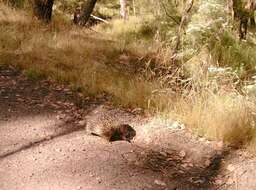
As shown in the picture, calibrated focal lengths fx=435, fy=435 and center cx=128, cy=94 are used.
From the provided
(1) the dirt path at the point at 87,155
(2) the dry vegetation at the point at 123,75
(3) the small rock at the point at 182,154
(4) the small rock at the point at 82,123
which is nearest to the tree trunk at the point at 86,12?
(2) the dry vegetation at the point at 123,75

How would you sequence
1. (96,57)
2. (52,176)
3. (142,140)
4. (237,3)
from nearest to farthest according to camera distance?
1. (52,176)
2. (142,140)
3. (96,57)
4. (237,3)

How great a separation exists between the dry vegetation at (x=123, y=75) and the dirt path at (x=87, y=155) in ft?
0.98

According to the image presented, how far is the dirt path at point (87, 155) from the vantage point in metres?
3.79

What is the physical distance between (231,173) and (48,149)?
5.85 feet

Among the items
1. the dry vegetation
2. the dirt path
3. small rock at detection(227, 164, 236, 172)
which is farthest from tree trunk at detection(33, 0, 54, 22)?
small rock at detection(227, 164, 236, 172)

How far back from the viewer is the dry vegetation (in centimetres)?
466

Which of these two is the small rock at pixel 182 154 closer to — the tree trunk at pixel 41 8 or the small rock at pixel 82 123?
the small rock at pixel 82 123

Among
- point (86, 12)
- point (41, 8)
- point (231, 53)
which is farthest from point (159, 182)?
point (86, 12)

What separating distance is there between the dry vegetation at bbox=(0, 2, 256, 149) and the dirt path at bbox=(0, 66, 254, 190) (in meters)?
0.30

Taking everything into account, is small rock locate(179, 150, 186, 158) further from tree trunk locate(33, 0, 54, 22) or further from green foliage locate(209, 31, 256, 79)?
tree trunk locate(33, 0, 54, 22)

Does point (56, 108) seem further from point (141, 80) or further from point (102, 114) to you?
point (141, 80)

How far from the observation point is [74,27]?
31.2 feet

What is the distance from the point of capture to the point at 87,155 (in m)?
4.20

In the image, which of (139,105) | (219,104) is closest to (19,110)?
(139,105)
